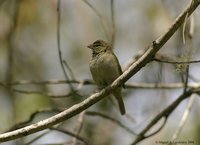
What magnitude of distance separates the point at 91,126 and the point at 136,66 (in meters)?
4.63

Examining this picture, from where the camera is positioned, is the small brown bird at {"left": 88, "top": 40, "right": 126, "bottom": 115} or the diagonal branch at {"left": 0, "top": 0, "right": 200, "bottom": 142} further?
the small brown bird at {"left": 88, "top": 40, "right": 126, "bottom": 115}

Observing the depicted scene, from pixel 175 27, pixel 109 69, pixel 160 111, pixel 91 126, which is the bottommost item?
pixel 91 126

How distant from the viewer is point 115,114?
866cm

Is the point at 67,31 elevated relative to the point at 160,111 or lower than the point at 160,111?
elevated

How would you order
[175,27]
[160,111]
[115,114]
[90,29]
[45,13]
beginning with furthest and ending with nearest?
[45,13], [90,29], [115,114], [160,111], [175,27]

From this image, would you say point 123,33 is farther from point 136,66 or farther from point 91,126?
point 136,66

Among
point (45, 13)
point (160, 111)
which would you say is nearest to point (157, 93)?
point (160, 111)

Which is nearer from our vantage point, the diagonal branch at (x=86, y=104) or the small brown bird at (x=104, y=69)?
the diagonal branch at (x=86, y=104)

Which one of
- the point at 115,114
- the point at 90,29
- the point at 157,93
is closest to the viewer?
the point at 157,93

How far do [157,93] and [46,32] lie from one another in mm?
3645

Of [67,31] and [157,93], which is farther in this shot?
[67,31]

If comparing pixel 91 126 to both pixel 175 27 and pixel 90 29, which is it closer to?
pixel 90 29

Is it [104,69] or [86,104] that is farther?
[104,69]

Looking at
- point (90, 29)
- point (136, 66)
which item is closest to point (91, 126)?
point (90, 29)
